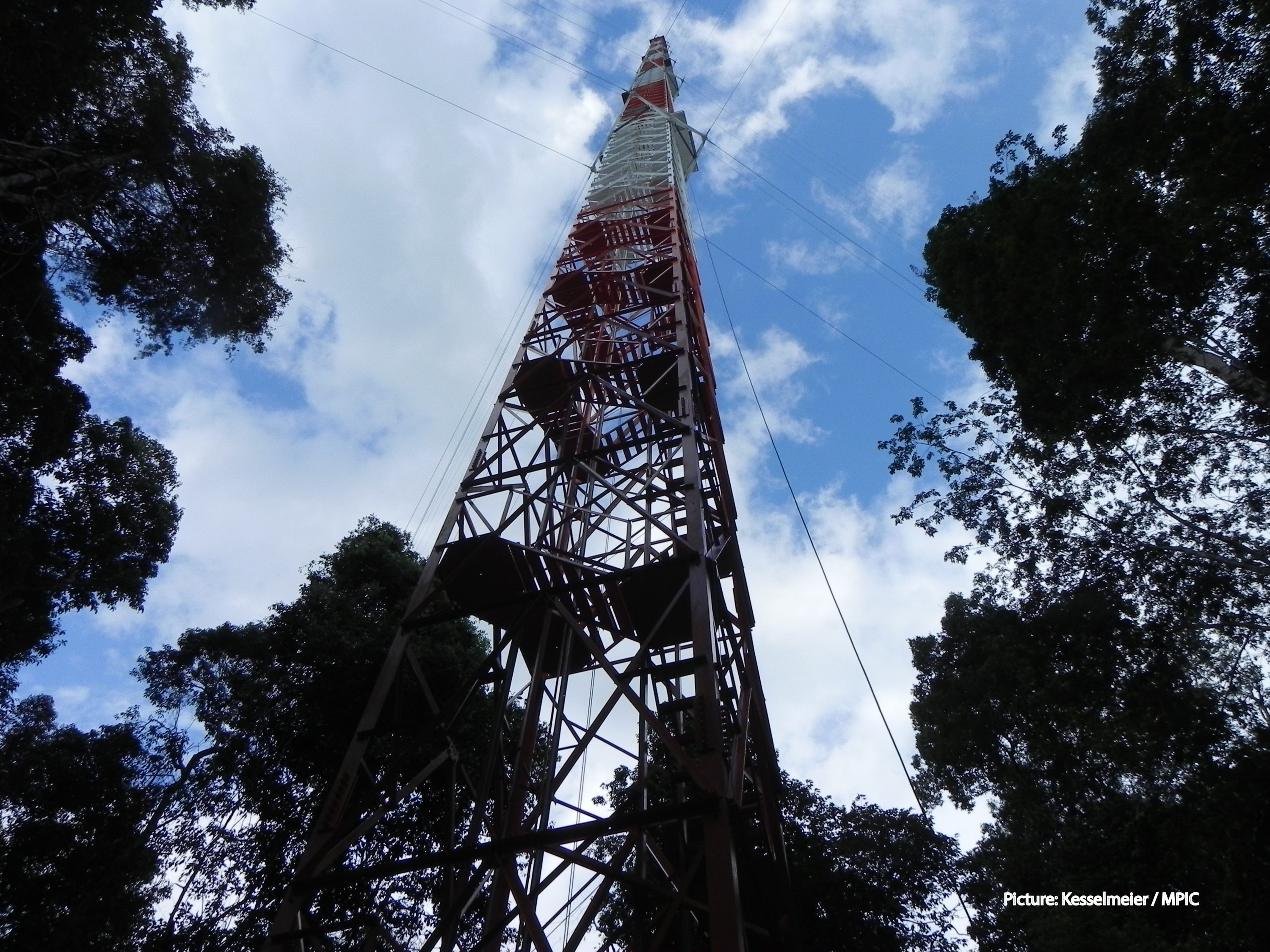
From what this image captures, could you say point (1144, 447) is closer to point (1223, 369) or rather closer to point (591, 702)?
point (1223, 369)

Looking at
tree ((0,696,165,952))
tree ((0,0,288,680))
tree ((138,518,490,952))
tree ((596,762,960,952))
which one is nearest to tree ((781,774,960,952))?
tree ((596,762,960,952))

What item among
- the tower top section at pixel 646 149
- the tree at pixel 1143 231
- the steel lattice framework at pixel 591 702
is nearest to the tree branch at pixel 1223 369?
the tree at pixel 1143 231

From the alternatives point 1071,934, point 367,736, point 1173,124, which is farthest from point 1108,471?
point 367,736

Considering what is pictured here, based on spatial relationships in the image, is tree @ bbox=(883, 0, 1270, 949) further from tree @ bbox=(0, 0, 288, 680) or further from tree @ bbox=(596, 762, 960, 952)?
tree @ bbox=(0, 0, 288, 680)

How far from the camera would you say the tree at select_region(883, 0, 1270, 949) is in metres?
7.50

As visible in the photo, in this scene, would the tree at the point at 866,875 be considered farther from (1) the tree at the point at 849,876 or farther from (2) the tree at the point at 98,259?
(2) the tree at the point at 98,259

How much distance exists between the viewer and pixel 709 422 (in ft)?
35.6

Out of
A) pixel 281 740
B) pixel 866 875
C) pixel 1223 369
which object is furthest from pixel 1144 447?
pixel 281 740

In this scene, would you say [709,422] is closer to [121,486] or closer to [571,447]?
[571,447]

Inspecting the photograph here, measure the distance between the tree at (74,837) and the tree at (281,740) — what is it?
1.27ft

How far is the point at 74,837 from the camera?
32.3 ft

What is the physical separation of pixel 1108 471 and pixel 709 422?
5038 millimetres

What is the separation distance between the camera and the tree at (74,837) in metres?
9.14

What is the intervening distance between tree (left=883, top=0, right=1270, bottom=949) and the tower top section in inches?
286
